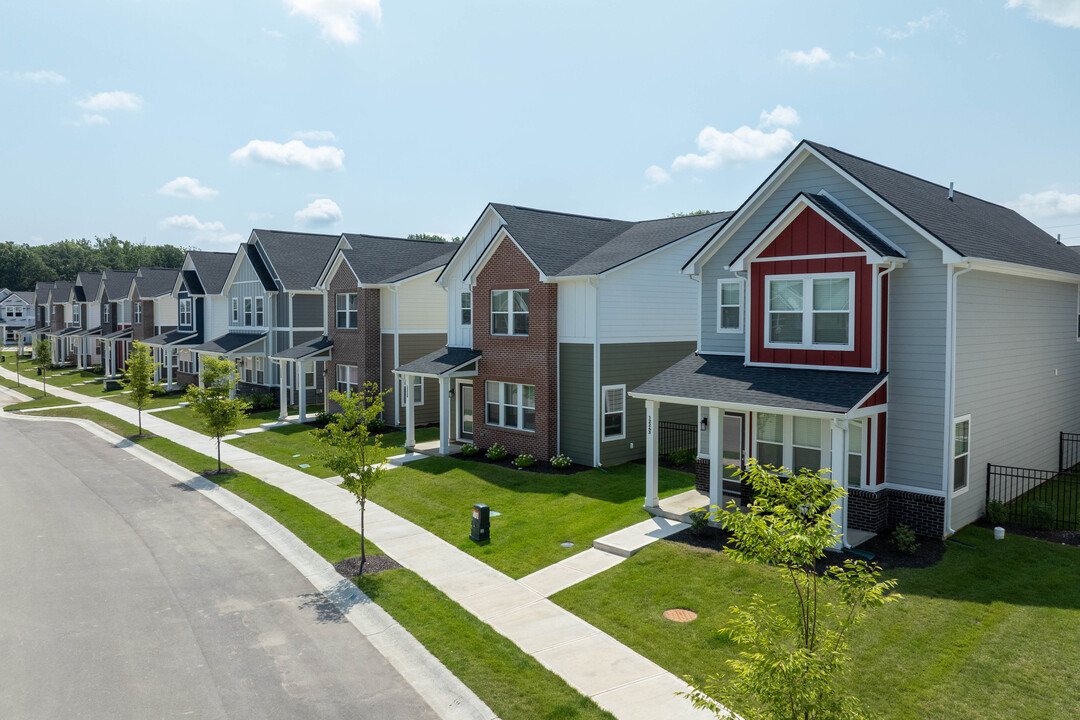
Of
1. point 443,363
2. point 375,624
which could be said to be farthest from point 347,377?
point 375,624

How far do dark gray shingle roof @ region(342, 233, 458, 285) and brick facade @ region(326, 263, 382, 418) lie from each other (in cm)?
74

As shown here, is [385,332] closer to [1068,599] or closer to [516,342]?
[516,342]

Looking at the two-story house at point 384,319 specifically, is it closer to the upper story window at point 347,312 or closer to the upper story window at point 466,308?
the upper story window at point 347,312

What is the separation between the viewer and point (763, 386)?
16500 mm

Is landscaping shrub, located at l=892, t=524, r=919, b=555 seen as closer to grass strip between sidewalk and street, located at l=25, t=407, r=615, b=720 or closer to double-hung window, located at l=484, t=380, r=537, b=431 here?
grass strip between sidewalk and street, located at l=25, t=407, r=615, b=720

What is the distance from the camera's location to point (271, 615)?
1330cm

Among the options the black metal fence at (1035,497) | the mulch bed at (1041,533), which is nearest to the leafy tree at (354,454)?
the mulch bed at (1041,533)

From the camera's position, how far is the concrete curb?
10.2m

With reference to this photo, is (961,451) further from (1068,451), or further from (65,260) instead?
(65,260)

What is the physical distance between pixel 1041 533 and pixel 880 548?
4.06 m

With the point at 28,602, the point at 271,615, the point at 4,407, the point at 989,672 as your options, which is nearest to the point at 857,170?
the point at 989,672

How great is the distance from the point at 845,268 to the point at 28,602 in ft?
61.1

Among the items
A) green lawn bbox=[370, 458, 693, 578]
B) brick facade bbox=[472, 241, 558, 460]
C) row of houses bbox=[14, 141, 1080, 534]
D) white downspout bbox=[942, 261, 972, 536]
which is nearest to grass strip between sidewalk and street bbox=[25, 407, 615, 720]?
green lawn bbox=[370, 458, 693, 578]

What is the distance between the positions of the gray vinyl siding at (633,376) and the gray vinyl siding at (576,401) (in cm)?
46
